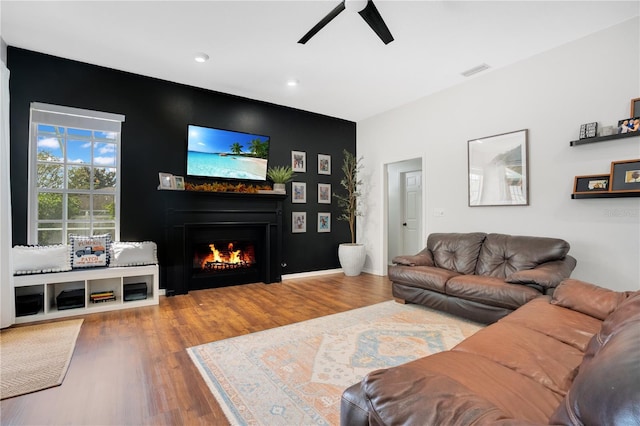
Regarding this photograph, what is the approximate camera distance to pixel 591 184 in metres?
3.16

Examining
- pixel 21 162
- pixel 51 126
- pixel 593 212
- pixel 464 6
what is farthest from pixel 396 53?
pixel 21 162

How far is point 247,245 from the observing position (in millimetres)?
5117

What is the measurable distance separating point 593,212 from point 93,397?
4.57m

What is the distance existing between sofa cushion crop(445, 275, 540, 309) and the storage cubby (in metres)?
3.50

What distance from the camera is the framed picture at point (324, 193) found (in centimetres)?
576

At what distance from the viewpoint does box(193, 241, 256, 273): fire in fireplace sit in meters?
4.69

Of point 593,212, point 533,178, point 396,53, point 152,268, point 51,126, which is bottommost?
point 152,268

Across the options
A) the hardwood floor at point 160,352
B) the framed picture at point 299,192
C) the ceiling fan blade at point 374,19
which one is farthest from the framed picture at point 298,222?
the ceiling fan blade at point 374,19

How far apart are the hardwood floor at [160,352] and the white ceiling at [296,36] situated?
2983 millimetres

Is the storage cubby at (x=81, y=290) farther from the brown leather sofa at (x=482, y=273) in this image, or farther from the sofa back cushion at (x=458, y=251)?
the sofa back cushion at (x=458, y=251)

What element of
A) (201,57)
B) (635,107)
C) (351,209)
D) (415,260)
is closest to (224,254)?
(351,209)

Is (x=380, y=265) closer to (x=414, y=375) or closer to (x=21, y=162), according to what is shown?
(x=414, y=375)

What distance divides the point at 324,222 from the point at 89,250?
140 inches

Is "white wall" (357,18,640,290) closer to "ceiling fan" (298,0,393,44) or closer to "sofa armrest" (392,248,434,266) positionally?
"sofa armrest" (392,248,434,266)
